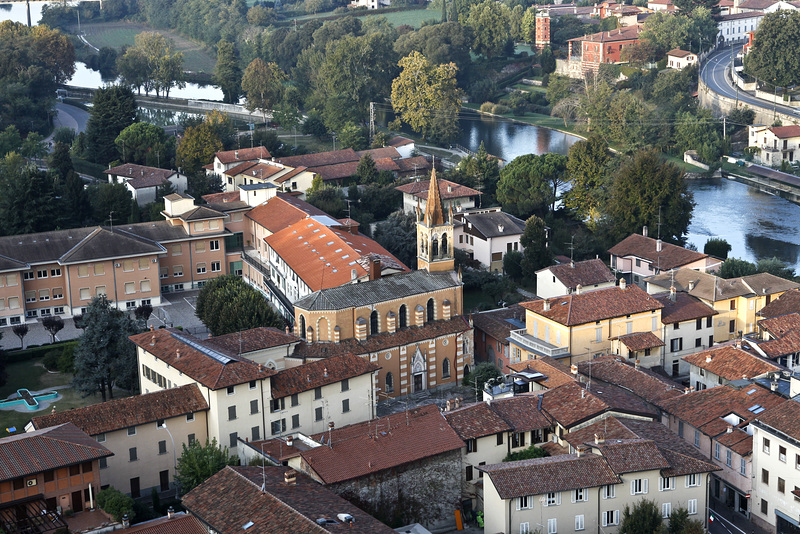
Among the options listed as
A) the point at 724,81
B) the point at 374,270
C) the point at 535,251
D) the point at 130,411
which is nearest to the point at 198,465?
the point at 130,411

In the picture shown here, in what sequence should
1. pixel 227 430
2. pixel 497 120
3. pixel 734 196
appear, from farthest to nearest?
pixel 497 120 < pixel 734 196 < pixel 227 430

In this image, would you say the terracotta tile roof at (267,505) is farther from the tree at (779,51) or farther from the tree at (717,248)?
the tree at (779,51)

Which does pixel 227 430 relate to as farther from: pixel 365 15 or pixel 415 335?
pixel 365 15

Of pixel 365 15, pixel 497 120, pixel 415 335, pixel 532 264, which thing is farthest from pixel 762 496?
pixel 365 15

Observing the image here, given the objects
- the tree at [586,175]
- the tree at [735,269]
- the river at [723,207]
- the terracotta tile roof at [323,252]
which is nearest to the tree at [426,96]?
the river at [723,207]

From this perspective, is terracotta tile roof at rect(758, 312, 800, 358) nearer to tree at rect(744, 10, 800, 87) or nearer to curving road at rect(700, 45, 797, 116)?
curving road at rect(700, 45, 797, 116)

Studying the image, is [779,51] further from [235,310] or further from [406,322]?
[235,310]

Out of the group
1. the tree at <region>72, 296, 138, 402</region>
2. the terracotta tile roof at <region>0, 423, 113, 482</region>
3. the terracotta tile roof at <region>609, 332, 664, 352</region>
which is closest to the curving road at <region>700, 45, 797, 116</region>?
the terracotta tile roof at <region>609, 332, 664, 352</region>
